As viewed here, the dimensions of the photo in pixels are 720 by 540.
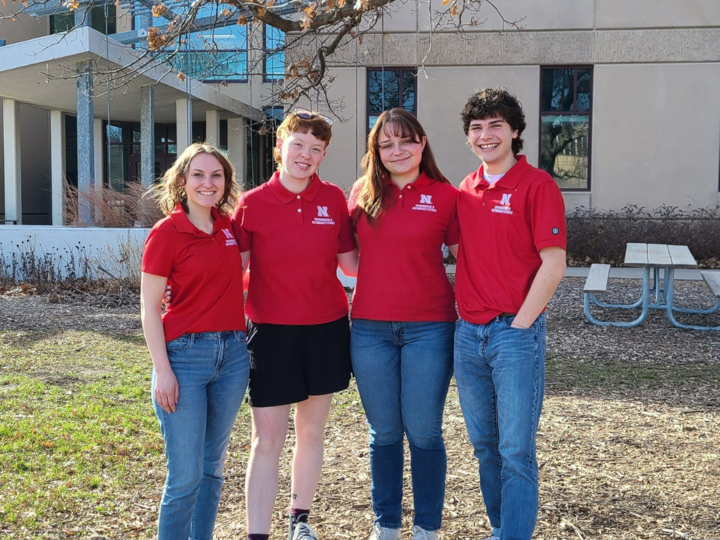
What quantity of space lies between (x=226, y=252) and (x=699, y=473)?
314cm

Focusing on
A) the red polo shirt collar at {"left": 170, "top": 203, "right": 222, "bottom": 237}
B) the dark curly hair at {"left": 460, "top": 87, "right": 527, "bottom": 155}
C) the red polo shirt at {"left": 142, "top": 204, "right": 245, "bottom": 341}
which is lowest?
the red polo shirt at {"left": 142, "top": 204, "right": 245, "bottom": 341}

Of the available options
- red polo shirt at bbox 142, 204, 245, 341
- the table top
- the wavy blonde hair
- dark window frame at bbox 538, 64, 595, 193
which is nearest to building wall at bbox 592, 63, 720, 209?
dark window frame at bbox 538, 64, 595, 193

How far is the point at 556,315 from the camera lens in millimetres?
9875

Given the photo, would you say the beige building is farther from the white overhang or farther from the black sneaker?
the black sneaker

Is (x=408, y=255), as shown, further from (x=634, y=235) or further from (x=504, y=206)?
(x=634, y=235)

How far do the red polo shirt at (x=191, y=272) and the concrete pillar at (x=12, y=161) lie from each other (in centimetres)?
1940

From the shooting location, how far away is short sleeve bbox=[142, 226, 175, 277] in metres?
2.86

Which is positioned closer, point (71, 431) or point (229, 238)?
point (229, 238)

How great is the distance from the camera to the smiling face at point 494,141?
3.11m

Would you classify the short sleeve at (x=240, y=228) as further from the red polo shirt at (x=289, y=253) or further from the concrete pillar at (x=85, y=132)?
the concrete pillar at (x=85, y=132)

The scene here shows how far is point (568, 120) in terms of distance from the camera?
1642 centimetres

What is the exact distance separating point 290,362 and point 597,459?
2398mm

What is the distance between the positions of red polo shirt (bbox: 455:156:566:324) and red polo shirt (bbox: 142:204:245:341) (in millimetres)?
1004

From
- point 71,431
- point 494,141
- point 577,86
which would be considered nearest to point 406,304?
point 494,141
